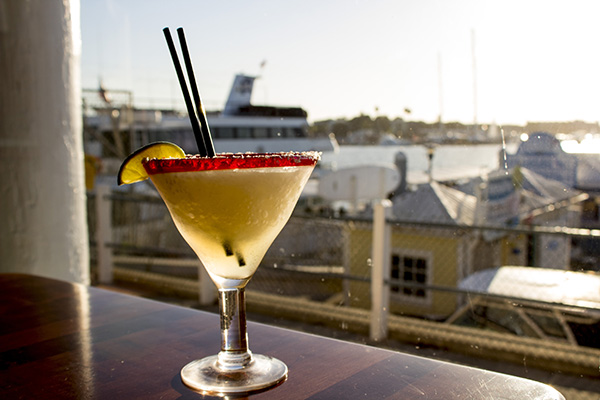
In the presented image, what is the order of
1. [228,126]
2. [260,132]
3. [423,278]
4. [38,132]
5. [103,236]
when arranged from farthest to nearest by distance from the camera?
[260,132] → [228,126] → [423,278] → [103,236] → [38,132]

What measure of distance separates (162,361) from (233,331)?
8 cm

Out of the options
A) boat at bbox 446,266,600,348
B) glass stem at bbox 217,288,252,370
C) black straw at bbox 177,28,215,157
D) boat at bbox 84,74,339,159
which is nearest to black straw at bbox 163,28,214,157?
black straw at bbox 177,28,215,157

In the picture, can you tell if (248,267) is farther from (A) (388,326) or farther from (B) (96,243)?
(B) (96,243)

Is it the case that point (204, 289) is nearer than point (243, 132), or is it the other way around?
point (204, 289)

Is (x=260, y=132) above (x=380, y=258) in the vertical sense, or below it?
above

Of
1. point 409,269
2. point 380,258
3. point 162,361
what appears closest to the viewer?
point 162,361

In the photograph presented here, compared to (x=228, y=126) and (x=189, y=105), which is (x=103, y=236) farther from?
(x=228, y=126)

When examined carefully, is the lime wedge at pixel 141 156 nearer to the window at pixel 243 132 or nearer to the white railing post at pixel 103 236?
the white railing post at pixel 103 236

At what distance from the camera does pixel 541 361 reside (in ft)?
7.91

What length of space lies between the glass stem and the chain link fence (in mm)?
867

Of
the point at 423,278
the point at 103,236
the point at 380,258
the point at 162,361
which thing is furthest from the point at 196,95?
the point at 423,278

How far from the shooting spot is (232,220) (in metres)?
0.43

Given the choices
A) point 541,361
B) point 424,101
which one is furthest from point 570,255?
point 424,101

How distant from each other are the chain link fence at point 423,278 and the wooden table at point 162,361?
724 mm
